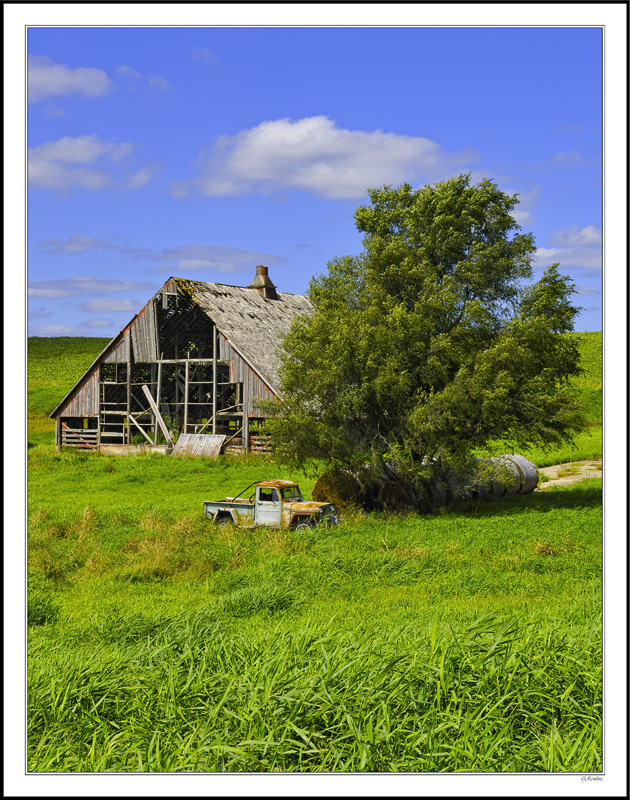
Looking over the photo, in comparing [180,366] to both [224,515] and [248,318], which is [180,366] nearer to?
[248,318]

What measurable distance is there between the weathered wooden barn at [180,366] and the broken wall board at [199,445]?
66 cm

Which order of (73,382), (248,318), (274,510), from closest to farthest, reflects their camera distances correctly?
(274,510) < (248,318) < (73,382)

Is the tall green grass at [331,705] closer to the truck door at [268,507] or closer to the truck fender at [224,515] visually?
the truck door at [268,507]

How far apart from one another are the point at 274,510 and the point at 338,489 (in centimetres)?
377

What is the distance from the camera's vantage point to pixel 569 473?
28.5m

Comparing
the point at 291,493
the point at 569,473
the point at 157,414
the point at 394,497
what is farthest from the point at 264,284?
the point at 291,493

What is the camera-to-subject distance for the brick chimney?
42.1 metres

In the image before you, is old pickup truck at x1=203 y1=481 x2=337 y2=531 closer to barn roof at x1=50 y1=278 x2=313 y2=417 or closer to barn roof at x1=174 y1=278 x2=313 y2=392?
barn roof at x1=50 y1=278 x2=313 y2=417

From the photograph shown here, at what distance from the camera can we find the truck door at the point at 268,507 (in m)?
15.9

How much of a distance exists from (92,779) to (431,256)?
19.1 meters

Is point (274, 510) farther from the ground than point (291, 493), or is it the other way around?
point (291, 493)

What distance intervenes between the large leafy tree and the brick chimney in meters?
21.4

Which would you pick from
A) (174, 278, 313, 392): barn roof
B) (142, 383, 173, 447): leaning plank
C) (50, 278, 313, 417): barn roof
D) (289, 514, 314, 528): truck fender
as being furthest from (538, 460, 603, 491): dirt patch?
(142, 383, 173, 447): leaning plank
